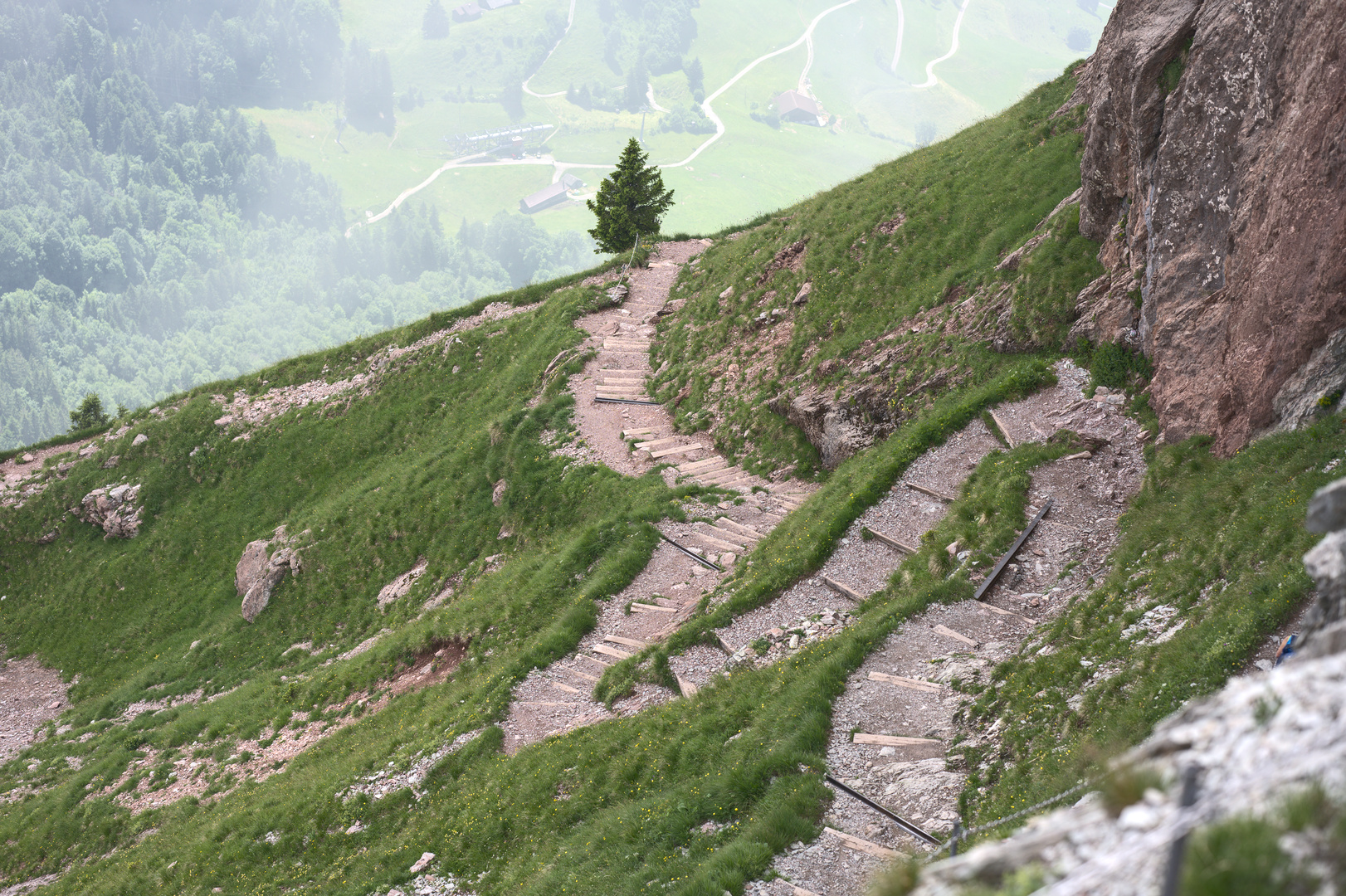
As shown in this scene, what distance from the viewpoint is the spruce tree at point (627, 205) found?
5456 cm

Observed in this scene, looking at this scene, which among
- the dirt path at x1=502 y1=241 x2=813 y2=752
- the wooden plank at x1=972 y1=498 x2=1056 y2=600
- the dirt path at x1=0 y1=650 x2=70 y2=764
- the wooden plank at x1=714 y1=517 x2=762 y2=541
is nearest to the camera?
the wooden plank at x1=972 y1=498 x2=1056 y2=600

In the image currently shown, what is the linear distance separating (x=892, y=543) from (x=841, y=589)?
2.17 m

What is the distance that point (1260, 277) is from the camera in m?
15.6

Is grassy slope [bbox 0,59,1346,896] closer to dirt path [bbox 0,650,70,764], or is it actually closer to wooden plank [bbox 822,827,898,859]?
wooden plank [bbox 822,827,898,859]

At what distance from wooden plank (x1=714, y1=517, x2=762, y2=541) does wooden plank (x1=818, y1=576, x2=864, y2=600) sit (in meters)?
4.83

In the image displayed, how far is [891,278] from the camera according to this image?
32.5 metres

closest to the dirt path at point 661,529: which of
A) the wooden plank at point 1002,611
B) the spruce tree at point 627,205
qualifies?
the wooden plank at point 1002,611

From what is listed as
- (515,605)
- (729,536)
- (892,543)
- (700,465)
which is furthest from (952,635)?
(700,465)

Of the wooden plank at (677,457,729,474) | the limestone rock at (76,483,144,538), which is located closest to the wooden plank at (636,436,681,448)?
the wooden plank at (677,457,729,474)

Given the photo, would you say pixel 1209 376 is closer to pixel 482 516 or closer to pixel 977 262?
pixel 977 262

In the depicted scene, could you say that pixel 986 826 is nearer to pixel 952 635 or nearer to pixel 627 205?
pixel 952 635

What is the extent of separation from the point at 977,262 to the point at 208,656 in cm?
3893

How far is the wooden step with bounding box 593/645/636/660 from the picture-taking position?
22.2 meters

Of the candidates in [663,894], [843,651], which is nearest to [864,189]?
[843,651]
